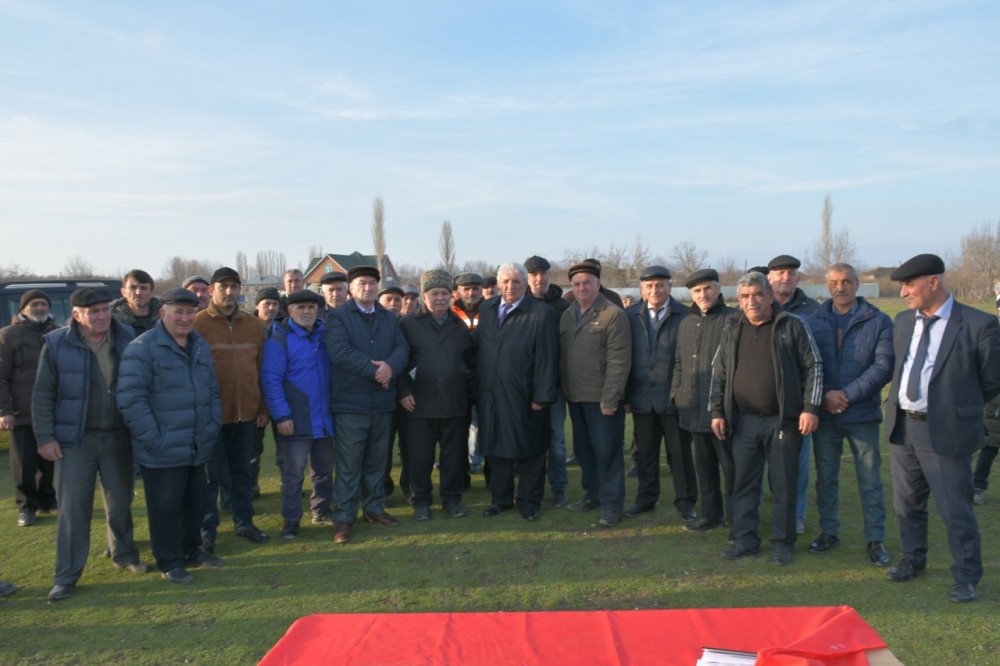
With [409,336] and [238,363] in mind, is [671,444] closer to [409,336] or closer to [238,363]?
[409,336]

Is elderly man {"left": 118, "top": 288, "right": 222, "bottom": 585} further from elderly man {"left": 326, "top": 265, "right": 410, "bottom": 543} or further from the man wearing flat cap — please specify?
the man wearing flat cap

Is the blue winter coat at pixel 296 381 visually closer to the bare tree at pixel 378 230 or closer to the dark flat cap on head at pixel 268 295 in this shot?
the dark flat cap on head at pixel 268 295

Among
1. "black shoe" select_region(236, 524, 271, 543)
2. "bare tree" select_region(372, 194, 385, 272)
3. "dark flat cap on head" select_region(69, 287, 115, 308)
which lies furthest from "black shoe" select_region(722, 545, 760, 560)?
"bare tree" select_region(372, 194, 385, 272)

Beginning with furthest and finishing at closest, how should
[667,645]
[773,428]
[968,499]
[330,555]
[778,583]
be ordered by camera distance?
1. [330,555]
2. [773,428]
3. [778,583]
4. [968,499]
5. [667,645]

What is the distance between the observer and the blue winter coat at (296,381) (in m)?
5.32

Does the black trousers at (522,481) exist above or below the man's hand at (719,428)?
below

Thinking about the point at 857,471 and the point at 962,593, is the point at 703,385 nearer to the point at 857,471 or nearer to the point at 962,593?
the point at 857,471

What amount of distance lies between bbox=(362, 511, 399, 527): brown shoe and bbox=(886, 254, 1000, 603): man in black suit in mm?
3771

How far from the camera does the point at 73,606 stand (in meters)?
4.33

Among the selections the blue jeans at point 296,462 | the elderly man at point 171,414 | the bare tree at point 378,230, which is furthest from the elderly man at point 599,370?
the bare tree at point 378,230

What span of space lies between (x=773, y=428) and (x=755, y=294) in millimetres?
962

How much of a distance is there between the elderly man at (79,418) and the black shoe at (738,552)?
4.35 m

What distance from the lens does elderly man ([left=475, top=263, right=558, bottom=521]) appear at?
5.78 meters

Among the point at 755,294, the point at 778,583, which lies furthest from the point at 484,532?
the point at 755,294
